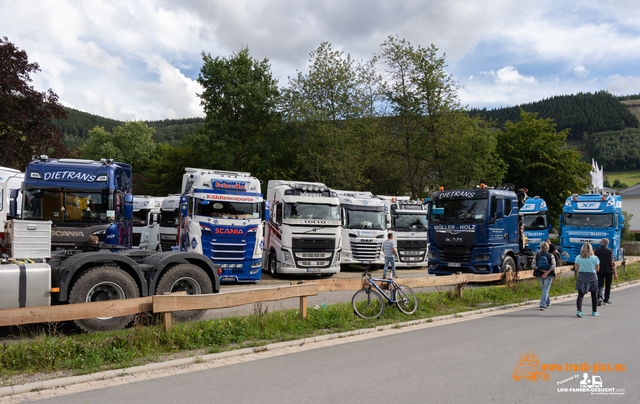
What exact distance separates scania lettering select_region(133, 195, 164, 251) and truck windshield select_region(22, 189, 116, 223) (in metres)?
11.8

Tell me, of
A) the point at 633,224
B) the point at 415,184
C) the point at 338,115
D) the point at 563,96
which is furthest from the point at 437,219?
the point at 563,96

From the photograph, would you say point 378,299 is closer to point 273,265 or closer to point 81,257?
point 81,257

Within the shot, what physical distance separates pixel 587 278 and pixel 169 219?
1793 centimetres

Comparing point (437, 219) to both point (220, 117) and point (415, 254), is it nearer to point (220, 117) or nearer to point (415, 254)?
point (415, 254)

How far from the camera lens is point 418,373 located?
5.74 meters

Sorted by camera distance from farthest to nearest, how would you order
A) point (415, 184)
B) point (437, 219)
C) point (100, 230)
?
point (415, 184), point (437, 219), point (100, 230)

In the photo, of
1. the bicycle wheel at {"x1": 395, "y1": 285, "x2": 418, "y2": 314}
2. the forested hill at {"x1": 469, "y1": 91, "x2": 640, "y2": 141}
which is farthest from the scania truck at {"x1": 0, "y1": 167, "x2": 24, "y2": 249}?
the forested hill at {"x1": 469, "y1": 91, "x2": 640, "y2": 141}

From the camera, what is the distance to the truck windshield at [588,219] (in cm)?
1995

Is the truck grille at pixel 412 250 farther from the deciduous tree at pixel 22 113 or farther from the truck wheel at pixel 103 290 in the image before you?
the deciduous tree at pixel 22 113

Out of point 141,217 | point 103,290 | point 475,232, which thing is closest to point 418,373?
point 103,290

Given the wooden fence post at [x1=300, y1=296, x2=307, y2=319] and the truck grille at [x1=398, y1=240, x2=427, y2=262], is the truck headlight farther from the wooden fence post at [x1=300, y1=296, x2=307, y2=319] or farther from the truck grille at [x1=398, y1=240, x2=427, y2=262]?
the wooden fence post at [x1=300, y1=296, x2=307, y2=319]

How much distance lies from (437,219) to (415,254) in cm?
495

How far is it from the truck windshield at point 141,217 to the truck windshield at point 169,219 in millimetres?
2331

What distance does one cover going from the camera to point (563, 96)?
149625 mm
